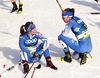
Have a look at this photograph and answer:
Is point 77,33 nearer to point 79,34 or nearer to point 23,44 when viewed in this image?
point 79,34

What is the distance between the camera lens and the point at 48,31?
24.1 feet

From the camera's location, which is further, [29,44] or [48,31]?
[48,31]

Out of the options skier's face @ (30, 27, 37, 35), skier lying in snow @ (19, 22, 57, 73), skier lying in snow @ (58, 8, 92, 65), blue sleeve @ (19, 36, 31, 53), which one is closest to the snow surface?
skier lying in snow @ (19, 22, 57, 73)

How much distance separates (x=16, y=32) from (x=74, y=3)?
13.7ft

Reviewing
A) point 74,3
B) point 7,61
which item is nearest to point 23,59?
point 7,61

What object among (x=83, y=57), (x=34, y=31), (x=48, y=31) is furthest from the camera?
(x=48, y=31)

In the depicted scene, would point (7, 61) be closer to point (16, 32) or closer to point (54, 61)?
point (54, 61)

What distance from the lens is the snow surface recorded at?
4.58 m

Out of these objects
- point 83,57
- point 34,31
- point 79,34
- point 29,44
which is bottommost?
point 83,57

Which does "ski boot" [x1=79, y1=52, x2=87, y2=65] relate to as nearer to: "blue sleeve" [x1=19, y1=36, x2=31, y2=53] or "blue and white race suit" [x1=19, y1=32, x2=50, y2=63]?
"blue and white race suit" [x1=19, y1=32, x2=50, y2=63]

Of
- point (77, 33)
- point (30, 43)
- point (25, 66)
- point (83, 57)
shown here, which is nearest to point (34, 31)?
point (30, 43)

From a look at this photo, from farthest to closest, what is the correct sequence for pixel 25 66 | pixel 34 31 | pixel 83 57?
pixel 83 57, pixel 25 66, pixel 34 31

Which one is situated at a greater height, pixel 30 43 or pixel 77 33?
pixel 77 33

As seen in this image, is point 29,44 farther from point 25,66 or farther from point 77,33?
point 77,33
